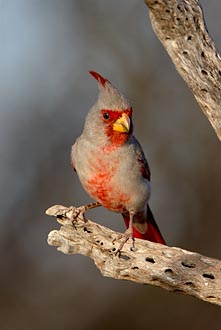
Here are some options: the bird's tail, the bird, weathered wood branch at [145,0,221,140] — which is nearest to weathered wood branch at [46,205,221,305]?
the bird

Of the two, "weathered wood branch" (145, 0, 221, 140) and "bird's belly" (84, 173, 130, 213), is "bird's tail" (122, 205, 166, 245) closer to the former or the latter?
"bird's belly" (84, 173, 130, 213)

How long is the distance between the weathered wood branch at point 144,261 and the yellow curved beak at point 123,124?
0.60m

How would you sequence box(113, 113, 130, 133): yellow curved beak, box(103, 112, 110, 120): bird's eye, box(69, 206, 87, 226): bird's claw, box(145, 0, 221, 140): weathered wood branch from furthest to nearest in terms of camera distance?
box(103, 112, 110, 120): bird's eye → box(113, 113, 130, 133): yellow curved beak → box(69, 206, 87, 226): bird's claw → box(145, 0, 221, 140): weathered wood branch

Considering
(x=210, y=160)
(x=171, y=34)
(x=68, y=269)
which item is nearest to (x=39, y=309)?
(x=68, y=269)

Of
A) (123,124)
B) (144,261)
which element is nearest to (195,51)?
(123,124)

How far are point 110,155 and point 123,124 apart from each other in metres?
0.22

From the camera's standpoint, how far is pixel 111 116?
199 inches

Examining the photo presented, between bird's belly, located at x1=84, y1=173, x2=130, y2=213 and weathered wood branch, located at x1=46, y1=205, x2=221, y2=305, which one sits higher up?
bird's belly, located at x1=84, y1=173, x2=130, y2=213

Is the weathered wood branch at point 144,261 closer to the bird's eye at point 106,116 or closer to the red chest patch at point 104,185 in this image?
the red chest patch at point 104,185

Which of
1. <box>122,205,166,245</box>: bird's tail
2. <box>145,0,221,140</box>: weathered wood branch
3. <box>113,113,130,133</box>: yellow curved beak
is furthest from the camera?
<box>122,205,166,245</box>: bird's tail

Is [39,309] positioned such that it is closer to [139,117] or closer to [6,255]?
[6,255]

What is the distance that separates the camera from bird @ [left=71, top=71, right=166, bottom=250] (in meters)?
5.03

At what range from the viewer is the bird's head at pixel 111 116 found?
16.4ft

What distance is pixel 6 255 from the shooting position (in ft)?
26.3
